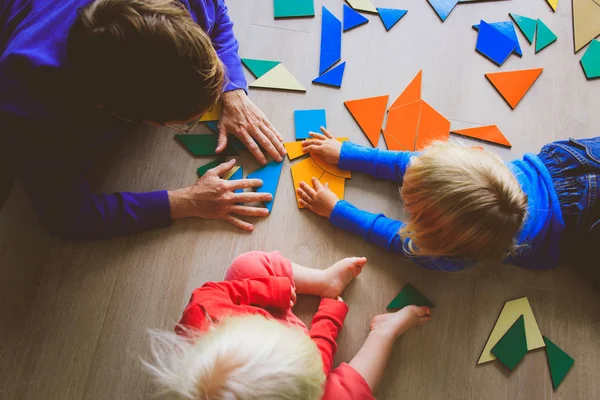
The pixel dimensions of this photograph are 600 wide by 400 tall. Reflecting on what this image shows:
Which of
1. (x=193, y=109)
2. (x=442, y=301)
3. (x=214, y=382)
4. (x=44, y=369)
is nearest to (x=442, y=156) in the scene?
(x=442, y=301)

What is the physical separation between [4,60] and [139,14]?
0.90ft

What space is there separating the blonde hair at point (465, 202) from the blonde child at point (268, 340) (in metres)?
0.26

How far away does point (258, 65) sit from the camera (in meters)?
1.36

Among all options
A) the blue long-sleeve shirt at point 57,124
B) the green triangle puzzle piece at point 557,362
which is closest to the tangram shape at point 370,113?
the blue long-sleeve shirt at point 57,124

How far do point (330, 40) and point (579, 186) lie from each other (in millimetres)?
829

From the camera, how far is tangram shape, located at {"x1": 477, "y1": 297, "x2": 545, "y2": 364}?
113 centimetres

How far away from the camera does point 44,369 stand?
1098 millimetres

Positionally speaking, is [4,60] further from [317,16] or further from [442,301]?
[442,301]

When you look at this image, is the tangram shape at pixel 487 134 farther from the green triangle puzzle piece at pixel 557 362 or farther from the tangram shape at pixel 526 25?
the green triangle puzzle piece at pixel 557 362

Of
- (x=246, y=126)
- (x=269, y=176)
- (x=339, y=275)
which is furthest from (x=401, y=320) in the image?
(x=246, y=126)

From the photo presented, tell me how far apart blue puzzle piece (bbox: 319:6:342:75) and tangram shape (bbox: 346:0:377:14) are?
0.26 ft

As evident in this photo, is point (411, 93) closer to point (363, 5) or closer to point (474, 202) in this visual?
point (363, 5)

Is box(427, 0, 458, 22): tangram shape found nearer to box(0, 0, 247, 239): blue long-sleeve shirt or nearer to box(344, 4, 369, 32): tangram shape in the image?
box(344, 4, 369, 32): tangram shape

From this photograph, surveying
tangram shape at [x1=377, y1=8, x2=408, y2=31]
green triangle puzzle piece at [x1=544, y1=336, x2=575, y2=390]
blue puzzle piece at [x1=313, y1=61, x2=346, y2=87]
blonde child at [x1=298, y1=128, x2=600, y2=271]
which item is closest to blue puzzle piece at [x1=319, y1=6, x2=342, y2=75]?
blue puzzle piece at [x1=313, y1=61, x2=346, y2=87]
